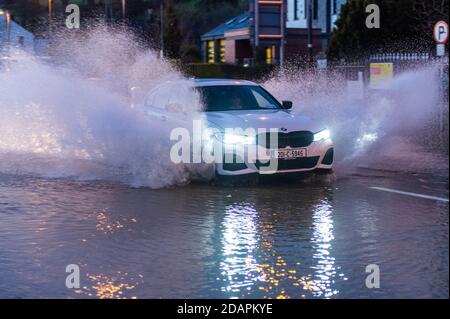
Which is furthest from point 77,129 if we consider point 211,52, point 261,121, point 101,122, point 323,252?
point 211,52

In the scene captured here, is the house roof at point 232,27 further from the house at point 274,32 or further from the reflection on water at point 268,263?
the reflection on water at point 268,263

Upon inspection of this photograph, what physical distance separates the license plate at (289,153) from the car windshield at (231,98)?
1615 mm

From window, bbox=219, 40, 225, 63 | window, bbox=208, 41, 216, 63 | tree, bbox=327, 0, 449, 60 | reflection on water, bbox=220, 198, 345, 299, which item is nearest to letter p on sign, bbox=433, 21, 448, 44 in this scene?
reflection on water, bbox=220, 198, 345, 299

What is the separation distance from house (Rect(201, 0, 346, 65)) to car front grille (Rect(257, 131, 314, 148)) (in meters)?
21.7

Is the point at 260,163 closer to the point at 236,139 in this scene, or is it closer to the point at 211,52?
the point at 236,139

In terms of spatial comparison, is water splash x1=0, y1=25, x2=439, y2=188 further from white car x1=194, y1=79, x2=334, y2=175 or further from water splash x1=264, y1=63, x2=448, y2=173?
Answer: white car x1=194, y1=79, x2=334, y2=175

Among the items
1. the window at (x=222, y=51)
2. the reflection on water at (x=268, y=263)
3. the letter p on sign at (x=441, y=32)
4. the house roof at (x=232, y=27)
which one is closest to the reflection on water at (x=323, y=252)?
the reflection on water at (x=268, y=263)

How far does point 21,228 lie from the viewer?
10.4m

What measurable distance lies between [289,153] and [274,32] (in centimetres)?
2239

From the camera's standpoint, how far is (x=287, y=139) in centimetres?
1356

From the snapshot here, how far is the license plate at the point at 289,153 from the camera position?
1344 cm

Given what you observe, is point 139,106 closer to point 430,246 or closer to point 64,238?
point 64,238

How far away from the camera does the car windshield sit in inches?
587
